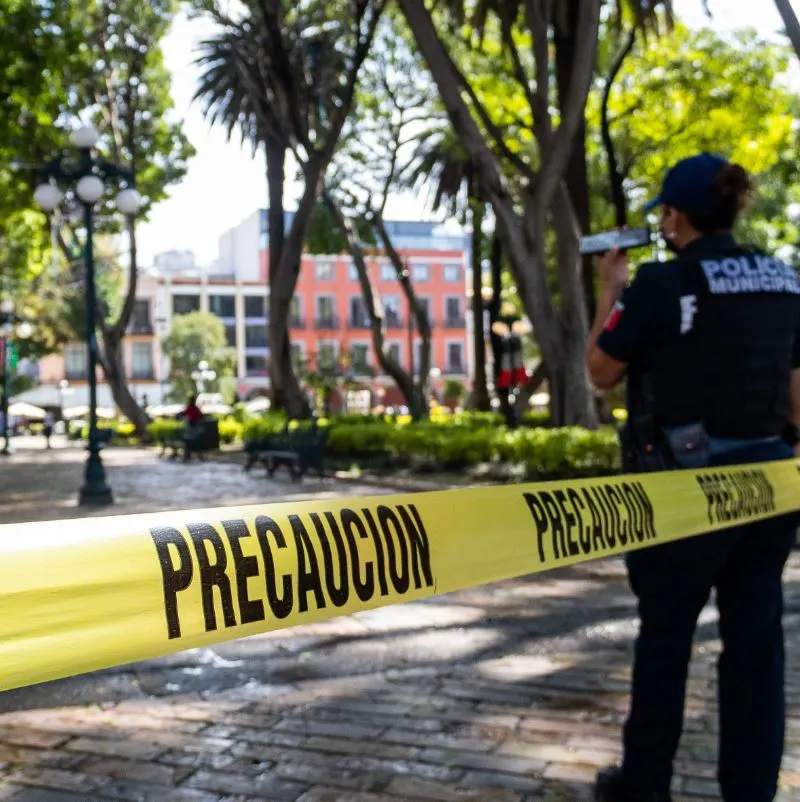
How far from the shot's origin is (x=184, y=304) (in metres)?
77.4

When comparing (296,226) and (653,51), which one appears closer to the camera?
(296,226)

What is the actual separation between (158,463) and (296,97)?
10108 millimetres

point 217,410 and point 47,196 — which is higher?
point 47,196

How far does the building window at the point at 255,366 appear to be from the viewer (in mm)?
79188

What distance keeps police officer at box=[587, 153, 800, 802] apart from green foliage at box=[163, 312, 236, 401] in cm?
6525

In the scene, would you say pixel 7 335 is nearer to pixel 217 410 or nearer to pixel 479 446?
pixel 217 410

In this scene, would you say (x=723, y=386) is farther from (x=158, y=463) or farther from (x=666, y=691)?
(x=158, y=463)

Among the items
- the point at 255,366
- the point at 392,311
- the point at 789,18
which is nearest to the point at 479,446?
the point at 789,18

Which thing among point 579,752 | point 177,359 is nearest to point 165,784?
point 579,752

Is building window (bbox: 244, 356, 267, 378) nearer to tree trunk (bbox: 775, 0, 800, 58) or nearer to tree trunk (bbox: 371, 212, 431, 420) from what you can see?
tree trunk (bbox: 371, 212, 431, 420)

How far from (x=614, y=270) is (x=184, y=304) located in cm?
7652

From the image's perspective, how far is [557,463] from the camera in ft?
44.6

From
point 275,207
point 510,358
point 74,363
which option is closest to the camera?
point 510,358

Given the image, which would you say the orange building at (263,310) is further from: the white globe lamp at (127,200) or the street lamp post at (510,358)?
the white globe lamp at (127,200)
